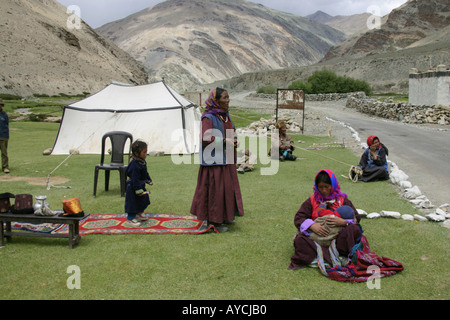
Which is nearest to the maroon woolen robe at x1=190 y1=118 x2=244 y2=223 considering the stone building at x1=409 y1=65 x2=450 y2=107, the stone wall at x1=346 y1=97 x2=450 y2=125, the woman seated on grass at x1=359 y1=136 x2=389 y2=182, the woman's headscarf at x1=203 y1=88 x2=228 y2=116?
the woman's headscarf at x1=203 y1=88 x2=228 y2=116

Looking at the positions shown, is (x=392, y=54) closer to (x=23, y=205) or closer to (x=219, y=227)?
(x=219, y=227)

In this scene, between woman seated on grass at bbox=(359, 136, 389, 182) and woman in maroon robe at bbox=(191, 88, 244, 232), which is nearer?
woman in maroon robe at bbox=(191, 88, 244, 232)

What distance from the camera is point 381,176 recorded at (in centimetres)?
783

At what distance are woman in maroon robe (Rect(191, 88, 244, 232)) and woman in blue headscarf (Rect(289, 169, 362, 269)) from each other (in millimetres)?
1139

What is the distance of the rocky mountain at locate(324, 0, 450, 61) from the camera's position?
90000 millimetres

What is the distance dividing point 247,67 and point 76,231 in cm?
11711

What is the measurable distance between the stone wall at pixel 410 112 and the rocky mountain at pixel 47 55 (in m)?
39.3

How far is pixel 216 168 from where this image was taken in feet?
16.3

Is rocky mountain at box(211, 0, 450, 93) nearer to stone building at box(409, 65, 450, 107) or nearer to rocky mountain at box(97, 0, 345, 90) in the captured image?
rocky mountain at box(97, 0, 345, 90)

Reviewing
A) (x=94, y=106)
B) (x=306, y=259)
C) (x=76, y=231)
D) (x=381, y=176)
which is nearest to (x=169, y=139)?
(x=94, y=106)

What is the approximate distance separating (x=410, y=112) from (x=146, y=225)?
20.0 meters

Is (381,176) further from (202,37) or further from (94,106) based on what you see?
(202,37)

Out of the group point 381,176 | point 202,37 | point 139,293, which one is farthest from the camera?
point 202,37

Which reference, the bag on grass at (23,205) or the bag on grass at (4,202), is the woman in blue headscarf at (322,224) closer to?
the bag on grass at (23,205)
